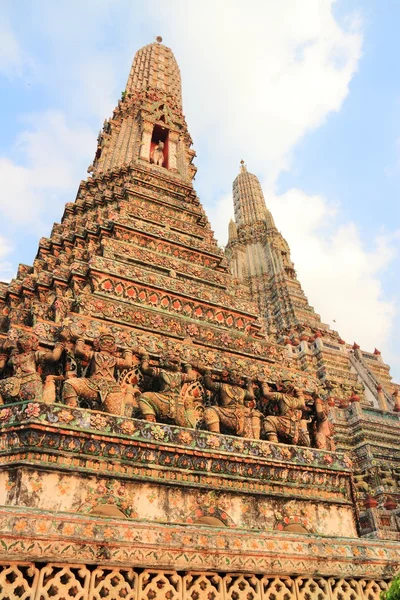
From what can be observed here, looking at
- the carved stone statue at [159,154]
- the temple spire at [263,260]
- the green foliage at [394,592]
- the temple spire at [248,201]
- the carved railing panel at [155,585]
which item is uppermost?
the temple spire at [248,201]

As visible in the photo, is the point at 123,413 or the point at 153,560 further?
the point at 123,413

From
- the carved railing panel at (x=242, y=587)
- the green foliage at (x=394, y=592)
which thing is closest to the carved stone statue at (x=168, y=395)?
the carved railing panel at (x=242, y=587)

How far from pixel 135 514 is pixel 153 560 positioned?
205 cm

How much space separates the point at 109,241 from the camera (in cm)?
1156

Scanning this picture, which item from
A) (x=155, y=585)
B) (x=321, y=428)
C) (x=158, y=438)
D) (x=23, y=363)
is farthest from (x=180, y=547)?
(x=321, y=428)

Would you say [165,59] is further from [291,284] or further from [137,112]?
[291,284]

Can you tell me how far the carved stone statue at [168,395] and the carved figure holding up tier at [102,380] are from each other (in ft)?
1.00

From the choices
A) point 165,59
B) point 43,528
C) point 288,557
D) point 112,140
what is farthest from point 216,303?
point 165,59

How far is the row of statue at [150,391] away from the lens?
7.38 metres

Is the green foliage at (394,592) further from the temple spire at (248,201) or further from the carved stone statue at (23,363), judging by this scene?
the temple spire at (248,201)

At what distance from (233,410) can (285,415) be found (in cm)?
127

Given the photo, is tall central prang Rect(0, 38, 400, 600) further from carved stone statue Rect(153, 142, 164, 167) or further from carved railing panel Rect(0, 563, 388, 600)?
carved stone statue Rect(153, 142, 164, 167)

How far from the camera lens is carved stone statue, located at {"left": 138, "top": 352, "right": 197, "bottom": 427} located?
762 centimetres

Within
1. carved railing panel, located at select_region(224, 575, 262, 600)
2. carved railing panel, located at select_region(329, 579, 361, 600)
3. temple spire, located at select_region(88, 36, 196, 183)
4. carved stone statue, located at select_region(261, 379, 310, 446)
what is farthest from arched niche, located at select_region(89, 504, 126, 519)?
temple spire, located at select_region(88, 36, 196, 183)
